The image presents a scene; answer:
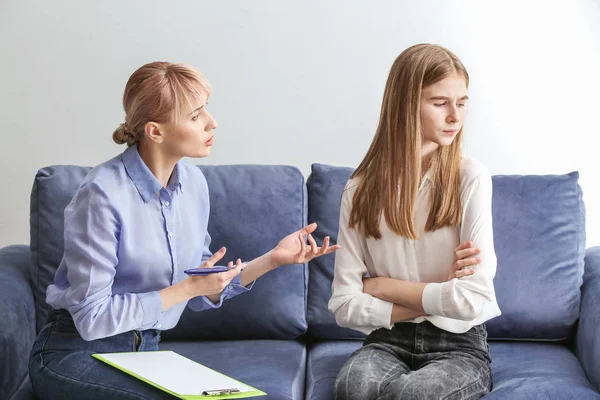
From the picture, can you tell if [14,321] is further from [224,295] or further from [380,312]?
[380,312]

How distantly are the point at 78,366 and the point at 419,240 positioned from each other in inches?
33.7

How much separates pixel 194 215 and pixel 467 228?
2.21 feet

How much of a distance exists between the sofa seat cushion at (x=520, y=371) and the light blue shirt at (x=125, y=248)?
1.03ft

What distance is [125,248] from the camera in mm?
1945

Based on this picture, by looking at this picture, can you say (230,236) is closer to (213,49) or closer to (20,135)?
(213,49)

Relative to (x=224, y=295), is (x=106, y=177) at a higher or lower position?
higher

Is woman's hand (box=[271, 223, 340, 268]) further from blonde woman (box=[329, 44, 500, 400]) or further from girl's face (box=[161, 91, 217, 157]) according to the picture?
girl's face (box=[161, 91, 217, 157])

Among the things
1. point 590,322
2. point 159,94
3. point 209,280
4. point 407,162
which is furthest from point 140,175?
point 590,322

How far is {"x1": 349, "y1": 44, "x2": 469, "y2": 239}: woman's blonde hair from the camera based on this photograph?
2070mm

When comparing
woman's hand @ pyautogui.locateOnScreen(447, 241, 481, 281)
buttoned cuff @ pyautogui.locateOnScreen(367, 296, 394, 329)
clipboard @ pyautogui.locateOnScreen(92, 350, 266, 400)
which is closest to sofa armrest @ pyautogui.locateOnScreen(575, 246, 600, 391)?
woman's hand @ pyautogui.locateOnScreen(447, 241, 481, 281)

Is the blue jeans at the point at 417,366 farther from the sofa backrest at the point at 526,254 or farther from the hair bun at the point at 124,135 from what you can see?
the hair bun at the point at 124,135

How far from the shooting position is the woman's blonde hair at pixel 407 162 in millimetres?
2070

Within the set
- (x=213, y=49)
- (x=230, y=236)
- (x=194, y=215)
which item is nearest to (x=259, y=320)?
(x=230, y=236)

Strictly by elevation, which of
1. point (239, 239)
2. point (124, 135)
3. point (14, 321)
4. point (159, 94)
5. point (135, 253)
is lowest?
point (14, 321)
